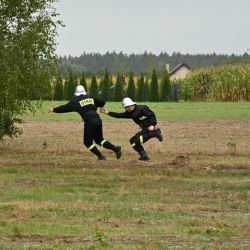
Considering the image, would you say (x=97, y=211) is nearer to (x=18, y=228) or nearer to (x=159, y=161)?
(x=18, y=228)

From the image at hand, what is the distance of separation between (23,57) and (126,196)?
10.4 meters

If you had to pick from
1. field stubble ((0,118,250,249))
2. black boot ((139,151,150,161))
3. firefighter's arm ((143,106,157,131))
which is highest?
firefighter's arm ((143,106,157,131))

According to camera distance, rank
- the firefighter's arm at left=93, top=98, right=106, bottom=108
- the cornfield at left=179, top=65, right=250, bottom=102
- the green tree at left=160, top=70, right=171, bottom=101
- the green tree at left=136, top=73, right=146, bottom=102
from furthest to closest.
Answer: the green tree at left=136, top=73, right=146, bottom=102, the green tree at left=160, top=70, right=171, bottom=101, the cornfield at left=179, top=65, right=250, bottom=102, the firefighter's arm at left=93, top=98, right=106, bottom=108

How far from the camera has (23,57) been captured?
2483 cm

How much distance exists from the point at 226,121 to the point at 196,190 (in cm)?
2460

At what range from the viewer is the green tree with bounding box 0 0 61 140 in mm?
24172

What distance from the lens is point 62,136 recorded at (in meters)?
32.2

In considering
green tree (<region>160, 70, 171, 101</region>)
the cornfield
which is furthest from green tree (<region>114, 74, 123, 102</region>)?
the cornfield

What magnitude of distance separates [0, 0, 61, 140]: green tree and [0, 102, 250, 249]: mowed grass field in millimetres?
1472

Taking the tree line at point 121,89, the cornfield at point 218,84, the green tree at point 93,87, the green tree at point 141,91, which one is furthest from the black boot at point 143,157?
the green tree at point 141,91

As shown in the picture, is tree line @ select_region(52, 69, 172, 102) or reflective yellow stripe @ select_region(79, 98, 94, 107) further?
tree line @ select_region(52, 69, 172, 102)

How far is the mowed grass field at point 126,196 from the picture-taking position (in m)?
10.8

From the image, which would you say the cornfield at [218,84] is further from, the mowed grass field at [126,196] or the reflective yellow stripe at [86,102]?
the reflective yellow stripe at [86,102]

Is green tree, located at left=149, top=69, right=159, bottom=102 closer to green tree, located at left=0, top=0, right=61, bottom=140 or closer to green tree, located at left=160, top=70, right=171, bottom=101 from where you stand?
green tree, located at left=160, top=70, right=171, bottom=101
